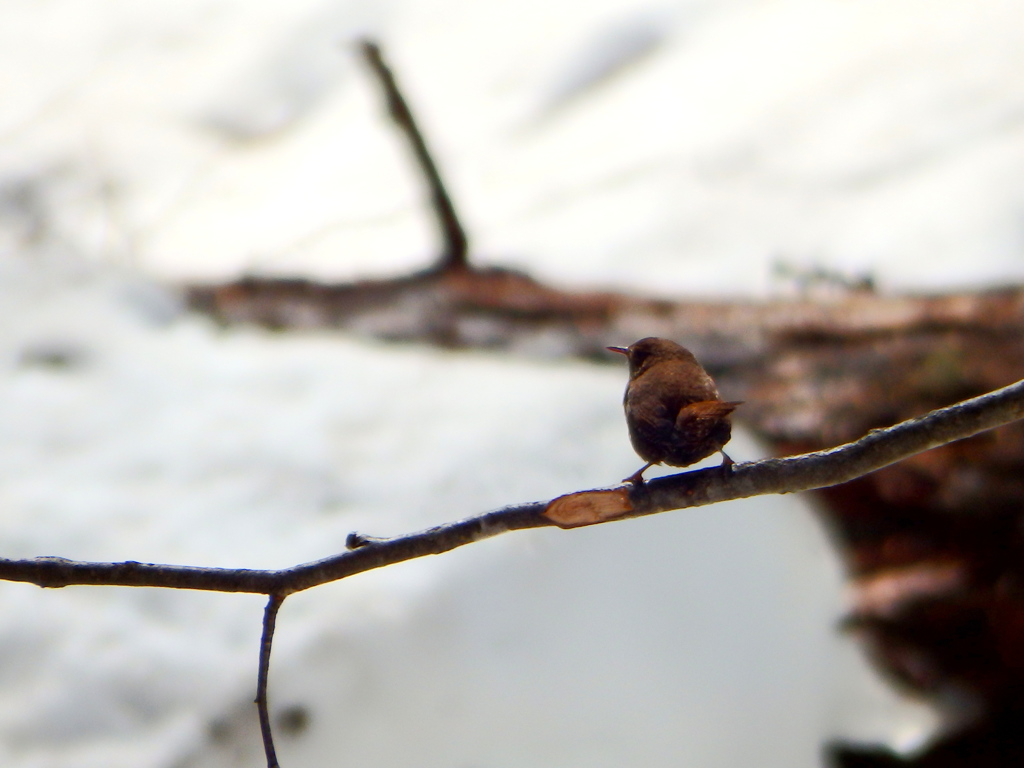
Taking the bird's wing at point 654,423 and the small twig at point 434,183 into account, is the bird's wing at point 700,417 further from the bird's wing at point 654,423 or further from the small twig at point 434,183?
the small twig at point 434,183

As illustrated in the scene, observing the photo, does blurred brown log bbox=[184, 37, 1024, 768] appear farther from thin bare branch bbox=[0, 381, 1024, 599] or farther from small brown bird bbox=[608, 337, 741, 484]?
small brown bird bbox=[608, 337, 741, 484]

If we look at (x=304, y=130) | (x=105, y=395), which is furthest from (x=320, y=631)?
(x=304, y=130)

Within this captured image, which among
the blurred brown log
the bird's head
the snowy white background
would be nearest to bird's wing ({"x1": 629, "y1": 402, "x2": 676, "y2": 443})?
the bird's head

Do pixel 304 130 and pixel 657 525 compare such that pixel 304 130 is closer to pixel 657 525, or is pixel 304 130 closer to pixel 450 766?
pixel 657 525

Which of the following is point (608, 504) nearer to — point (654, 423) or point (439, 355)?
point (654, 423)

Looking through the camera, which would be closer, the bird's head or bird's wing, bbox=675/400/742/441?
bird's wing, bbox=675/400/742/441

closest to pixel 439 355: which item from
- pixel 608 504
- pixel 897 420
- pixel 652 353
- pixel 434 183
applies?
pixel 434 183

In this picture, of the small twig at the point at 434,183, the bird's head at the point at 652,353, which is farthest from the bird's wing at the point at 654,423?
the small twig at the point at 434,183

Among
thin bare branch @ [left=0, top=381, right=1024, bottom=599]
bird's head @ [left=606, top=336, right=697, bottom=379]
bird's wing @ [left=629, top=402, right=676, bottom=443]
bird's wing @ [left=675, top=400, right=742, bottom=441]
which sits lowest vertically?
thin bare branch @ [left=0, top=381, right=1024, bottom=599]
